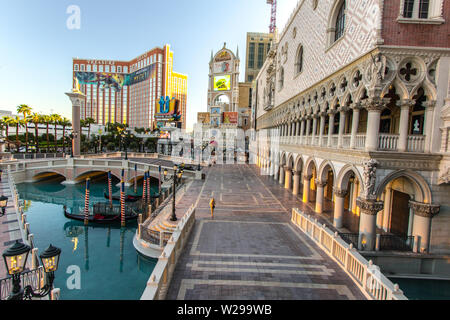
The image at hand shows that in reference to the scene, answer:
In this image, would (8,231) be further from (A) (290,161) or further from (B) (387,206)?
(A) (290,161)

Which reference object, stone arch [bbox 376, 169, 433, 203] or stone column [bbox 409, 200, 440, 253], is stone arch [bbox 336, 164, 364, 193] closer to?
stone arch [bbox 376, 169, 433, 203]

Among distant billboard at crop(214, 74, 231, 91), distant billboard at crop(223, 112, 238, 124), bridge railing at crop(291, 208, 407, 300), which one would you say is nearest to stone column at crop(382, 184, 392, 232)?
bridge railing at crop(291, 208, 407, 300)

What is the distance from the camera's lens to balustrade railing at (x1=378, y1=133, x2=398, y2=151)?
12.0 metres

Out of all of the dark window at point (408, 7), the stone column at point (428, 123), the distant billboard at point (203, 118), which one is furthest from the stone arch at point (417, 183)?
the distant billboard at point (203, 118)

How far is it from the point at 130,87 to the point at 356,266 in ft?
464

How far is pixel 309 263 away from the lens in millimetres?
9805

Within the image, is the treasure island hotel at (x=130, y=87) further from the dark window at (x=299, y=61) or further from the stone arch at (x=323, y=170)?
the stone arch at (x=323, y=170)

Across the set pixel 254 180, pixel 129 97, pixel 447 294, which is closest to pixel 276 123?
pixel 254 180

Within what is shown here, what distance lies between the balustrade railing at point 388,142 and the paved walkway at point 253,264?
558cm

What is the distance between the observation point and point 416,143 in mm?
11859

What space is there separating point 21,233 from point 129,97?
132m

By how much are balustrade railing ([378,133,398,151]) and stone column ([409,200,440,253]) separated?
2857 millimetres

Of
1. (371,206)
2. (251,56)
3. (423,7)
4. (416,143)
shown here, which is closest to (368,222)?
(371,206)
